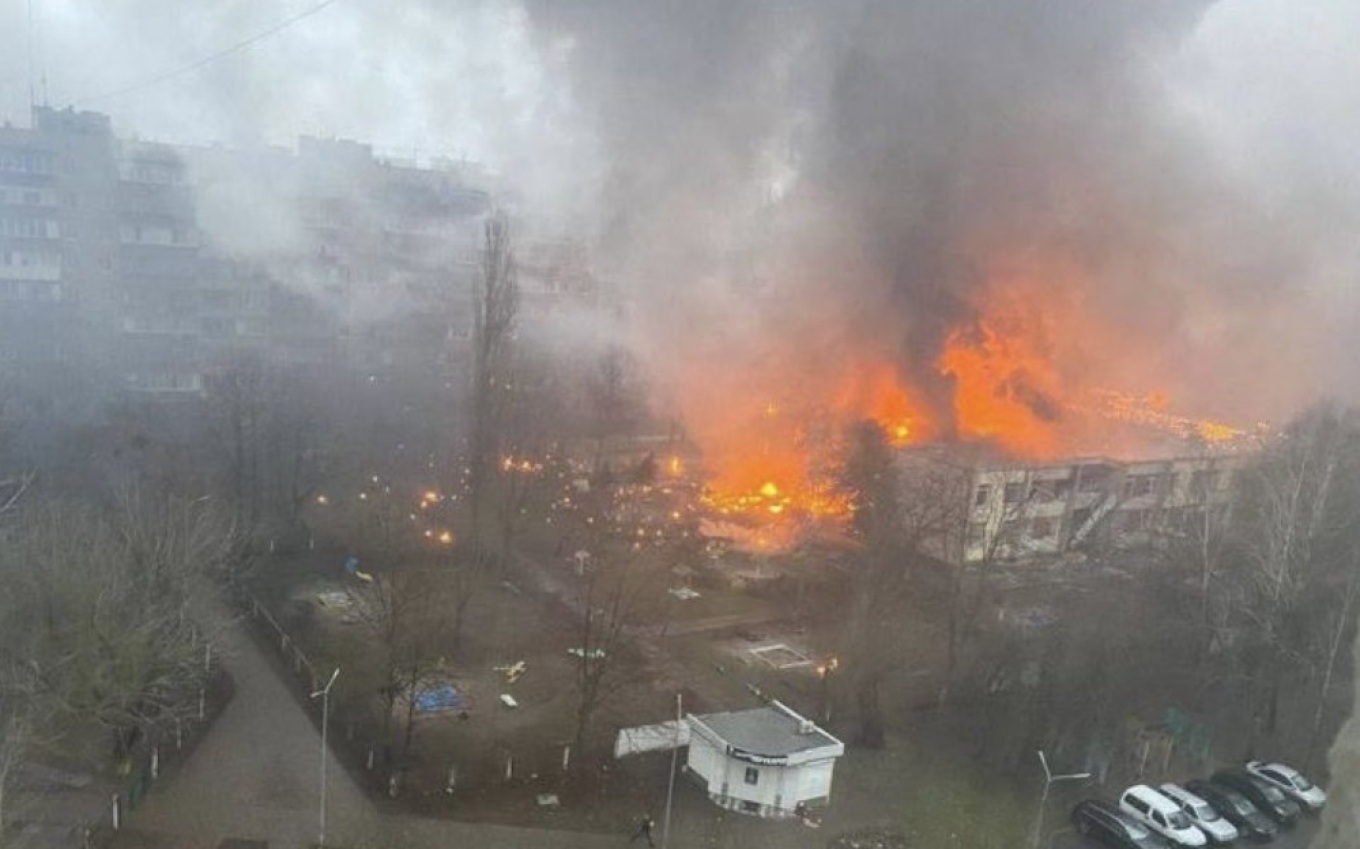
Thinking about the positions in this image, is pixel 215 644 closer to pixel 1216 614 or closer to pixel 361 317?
pixel 1216 614

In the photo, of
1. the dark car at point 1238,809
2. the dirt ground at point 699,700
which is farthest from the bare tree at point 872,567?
the dark car at point 1238,809

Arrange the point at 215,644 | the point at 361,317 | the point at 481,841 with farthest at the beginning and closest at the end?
the point at 361,317 → the point at 215,644 → the point at 481,841

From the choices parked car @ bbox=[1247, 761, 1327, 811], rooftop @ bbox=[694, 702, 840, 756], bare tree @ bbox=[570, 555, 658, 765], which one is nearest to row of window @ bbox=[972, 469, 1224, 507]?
bare tree @ bbox=[570, 555, 658, 765]

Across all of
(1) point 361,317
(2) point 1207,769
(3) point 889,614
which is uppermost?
(1) point 361,317

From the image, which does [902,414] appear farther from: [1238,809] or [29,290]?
[29,290]

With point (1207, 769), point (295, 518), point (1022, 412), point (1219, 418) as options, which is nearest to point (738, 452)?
point (1022, 412)

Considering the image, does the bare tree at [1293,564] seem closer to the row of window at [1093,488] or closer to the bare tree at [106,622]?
the row of window at [1093,488]
